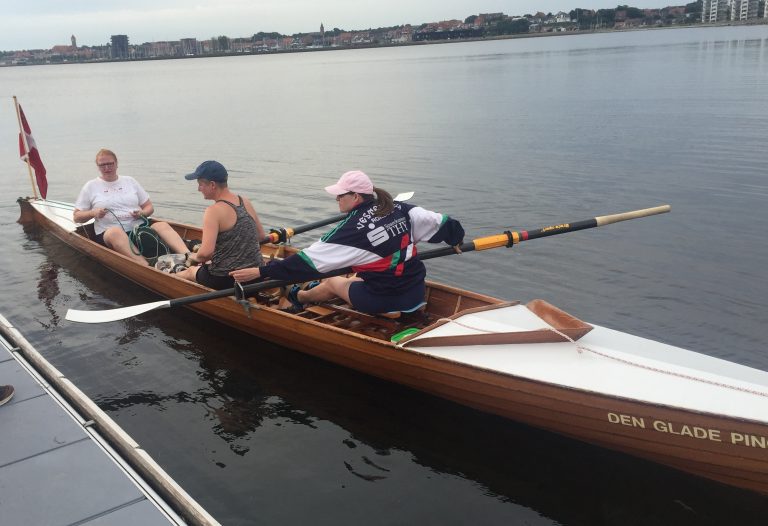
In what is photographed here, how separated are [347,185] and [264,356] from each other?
2.95 meters

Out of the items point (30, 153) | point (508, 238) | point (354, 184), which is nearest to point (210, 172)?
point (354, 184)

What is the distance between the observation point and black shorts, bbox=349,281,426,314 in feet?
24.4

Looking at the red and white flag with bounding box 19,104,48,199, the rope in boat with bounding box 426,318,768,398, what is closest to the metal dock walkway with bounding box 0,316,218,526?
the rope in boat with bounding box 426,318,768,398

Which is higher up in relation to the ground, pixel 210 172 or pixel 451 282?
pixel 210 172

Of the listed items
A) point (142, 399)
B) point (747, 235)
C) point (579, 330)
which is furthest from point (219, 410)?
point (747, 235)

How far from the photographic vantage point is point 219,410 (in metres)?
7.29

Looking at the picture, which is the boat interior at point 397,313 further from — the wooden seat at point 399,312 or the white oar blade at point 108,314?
the white oar blade at point 108,314

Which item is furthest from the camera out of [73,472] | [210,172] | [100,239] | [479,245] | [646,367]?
[100,239]

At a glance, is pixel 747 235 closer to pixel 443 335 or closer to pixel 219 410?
pixel 443 335

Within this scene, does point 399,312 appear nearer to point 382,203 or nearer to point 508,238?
point 382,203

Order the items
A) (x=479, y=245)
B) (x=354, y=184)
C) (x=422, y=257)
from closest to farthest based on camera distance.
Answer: (x=354, y=184) → (x=422, y=257) → (x=479, y=245)

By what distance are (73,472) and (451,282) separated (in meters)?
7.05

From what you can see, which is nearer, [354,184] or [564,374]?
[564,374]

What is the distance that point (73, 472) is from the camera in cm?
475
